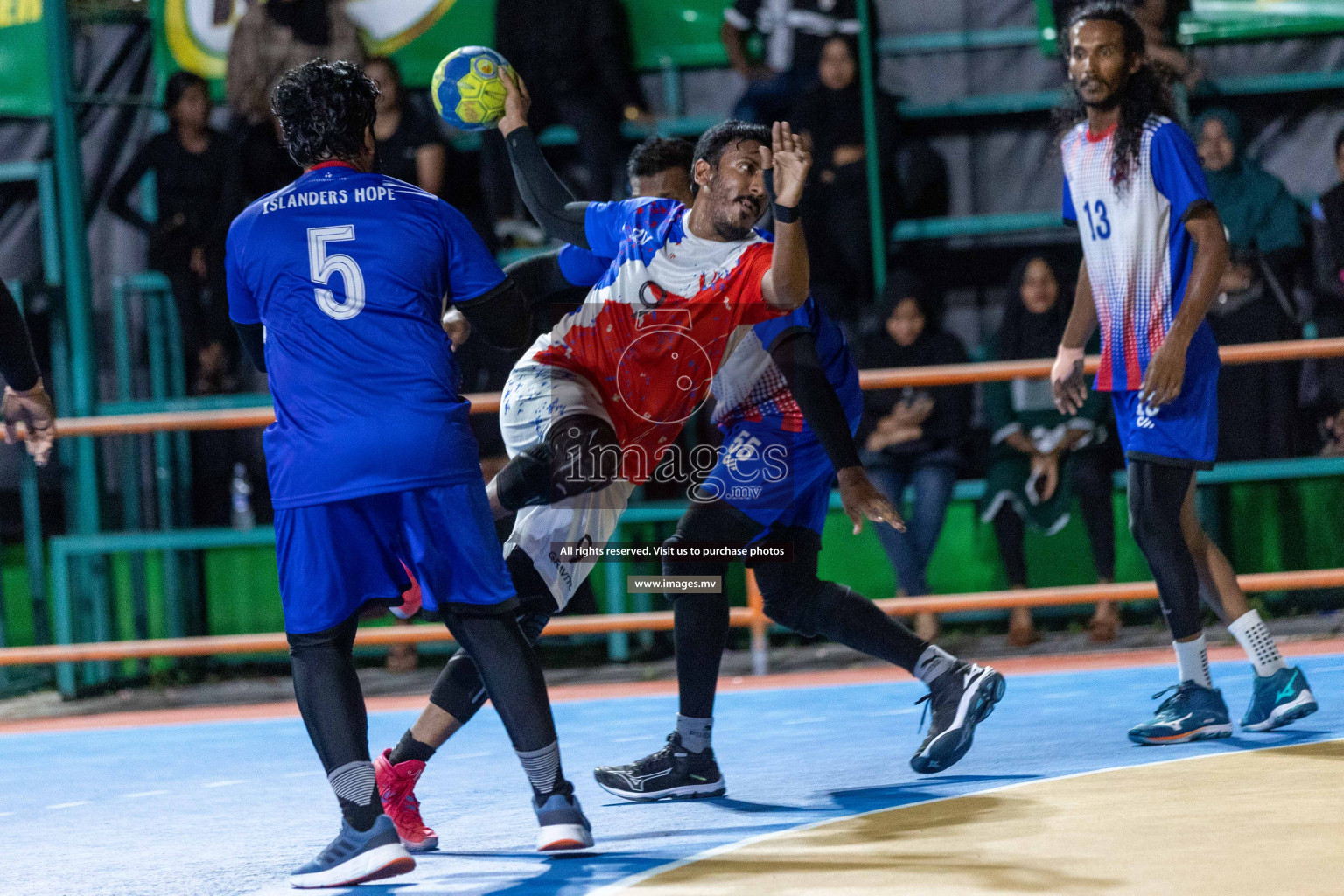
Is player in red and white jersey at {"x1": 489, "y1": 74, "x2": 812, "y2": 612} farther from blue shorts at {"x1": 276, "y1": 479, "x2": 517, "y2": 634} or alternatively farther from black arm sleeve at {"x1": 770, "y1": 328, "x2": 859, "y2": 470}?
blue shorts at {"x1": 276, "y1": 479, "x2": 517, "y2": 634}

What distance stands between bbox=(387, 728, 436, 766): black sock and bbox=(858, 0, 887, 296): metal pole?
16.1ft

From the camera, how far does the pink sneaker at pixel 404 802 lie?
390 centimetres

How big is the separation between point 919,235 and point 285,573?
569cm

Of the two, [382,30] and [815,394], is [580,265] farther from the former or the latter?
[382,30]

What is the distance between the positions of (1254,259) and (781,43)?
282cm

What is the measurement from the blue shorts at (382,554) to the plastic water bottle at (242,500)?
183 inches

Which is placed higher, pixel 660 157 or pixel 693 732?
pixel 660 157

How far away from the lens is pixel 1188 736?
4559mm

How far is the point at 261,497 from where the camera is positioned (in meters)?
8.38

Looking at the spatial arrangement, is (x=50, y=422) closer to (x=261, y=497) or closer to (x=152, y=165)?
(x=261, y=497)

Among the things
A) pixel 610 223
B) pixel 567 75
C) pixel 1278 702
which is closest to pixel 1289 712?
pixel 1278 702

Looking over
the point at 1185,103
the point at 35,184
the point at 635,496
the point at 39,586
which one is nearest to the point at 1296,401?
the point at 1185,103

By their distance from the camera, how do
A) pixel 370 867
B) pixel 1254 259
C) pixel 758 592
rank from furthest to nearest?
1. pixel 1254 259
2. pixel 758 592
3. pixel 370 867

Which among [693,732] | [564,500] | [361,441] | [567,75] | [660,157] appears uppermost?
[567,75]
